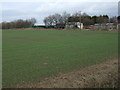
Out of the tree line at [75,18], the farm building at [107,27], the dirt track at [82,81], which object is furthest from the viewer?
the tree line at [75,18]

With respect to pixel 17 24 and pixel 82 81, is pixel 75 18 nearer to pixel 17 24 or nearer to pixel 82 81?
pixel 17 24

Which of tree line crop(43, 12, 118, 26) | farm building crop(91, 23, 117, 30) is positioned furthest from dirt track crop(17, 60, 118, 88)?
tree line crop(43, 12, 118, 26)

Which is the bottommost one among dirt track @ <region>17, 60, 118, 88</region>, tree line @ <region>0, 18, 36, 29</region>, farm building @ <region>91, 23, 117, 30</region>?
dirt track @ <region>17, 60, 118, 88</region>

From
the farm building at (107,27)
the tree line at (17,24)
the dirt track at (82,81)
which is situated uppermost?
the tree line at (17,24)

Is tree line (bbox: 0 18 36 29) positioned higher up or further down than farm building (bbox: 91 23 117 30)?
higher up

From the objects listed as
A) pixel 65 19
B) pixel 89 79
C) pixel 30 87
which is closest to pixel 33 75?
pixel 30 87

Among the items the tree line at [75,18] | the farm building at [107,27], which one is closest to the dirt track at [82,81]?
the farm building at [107,27]

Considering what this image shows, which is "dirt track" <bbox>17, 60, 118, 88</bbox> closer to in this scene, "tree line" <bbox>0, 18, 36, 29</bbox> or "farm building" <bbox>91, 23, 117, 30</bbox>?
"farm building" <bbox>91, 23, 117, 30</bbox>

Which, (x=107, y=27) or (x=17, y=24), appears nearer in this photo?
(x=107, y=27)

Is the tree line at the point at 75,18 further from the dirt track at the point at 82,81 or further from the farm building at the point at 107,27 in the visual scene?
the dirt track at the point at 82,81

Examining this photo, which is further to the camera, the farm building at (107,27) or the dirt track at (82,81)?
the farm building at (107,27)

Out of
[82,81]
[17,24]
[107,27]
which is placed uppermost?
[17,24]

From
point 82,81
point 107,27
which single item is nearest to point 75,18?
point 107,27

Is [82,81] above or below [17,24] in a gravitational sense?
below
